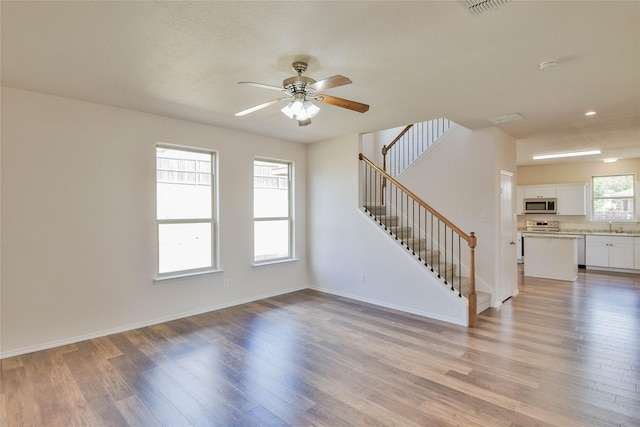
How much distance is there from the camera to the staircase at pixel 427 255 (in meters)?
4.60

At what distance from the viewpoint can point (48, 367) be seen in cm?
301

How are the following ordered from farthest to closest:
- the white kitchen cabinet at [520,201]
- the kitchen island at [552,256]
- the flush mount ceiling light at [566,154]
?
the white kitchen cabinet at [520,201] → the flush mount ceiling light at [566,154] → the kitchen island at [552,256]

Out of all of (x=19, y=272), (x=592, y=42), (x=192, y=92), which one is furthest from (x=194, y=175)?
(x=592, y=42)

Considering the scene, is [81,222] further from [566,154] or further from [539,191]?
[539,191]

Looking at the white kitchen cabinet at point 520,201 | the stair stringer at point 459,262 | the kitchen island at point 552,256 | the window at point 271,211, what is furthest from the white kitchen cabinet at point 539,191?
the window at point 271,211

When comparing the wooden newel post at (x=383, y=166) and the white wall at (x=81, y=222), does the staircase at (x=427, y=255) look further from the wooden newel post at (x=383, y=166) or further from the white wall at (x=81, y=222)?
the white wall at (x=81, y=222)

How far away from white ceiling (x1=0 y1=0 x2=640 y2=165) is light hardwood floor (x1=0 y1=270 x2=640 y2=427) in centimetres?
264

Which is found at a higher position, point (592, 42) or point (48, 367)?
point (592, 42)

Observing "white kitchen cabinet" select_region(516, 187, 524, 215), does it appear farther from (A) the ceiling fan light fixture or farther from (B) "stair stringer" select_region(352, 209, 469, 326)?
(A) the ceiling fan light fixture

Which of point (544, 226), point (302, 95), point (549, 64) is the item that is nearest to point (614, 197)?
point (544, 226)

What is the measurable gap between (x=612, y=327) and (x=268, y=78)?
4893 millimetres

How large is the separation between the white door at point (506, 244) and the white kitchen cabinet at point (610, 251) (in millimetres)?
3604

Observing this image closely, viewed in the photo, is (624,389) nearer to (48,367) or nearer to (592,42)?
(592,42)

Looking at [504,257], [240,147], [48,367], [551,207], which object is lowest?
[48,367]
